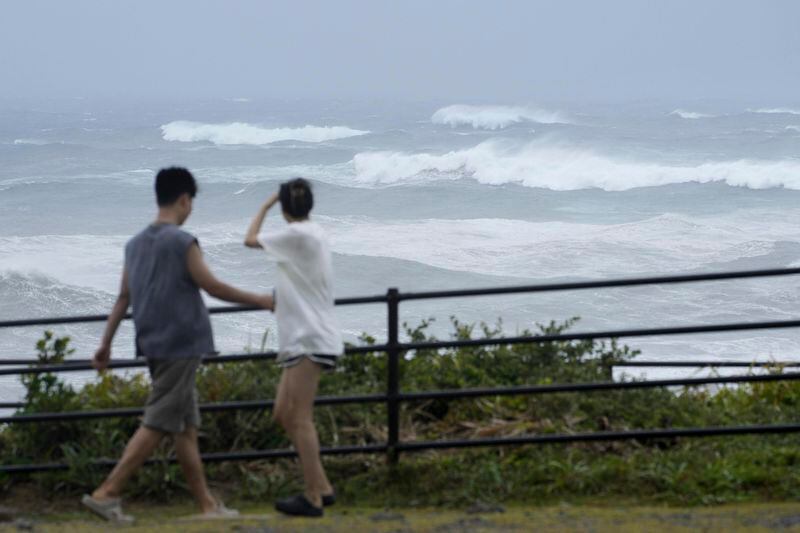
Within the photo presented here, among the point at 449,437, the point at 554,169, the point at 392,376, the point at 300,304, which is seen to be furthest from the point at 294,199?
the point at 554,169

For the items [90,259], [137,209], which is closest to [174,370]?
[90,259]

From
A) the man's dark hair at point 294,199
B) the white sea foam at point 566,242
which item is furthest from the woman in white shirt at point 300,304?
the white sea foam at point 566,242

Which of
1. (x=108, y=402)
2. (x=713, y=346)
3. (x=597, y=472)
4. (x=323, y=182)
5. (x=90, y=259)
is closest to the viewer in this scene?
(x=597, y=472)

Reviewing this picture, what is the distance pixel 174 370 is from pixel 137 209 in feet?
129

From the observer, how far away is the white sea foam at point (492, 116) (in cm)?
7706

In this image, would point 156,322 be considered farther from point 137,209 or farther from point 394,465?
point 137,209

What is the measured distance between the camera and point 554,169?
167ft

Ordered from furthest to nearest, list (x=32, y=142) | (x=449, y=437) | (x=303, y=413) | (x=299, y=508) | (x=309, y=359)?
(x=32, y=142), (x=449, y=437), (x=299, y=508), (x=303, y=413), (x=309, y=359)

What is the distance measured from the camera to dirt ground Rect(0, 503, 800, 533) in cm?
477

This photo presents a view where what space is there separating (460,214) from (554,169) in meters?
10.7

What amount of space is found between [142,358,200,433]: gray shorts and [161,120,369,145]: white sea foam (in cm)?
6536

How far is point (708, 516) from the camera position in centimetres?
490

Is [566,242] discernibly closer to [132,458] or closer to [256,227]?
[256,227]

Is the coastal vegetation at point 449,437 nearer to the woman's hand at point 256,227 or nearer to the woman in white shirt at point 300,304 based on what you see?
the woman in white shirt at point 300,304
